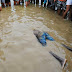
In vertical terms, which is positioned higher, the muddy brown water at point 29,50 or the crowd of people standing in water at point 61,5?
the crowd of people standing in water at point 61,5

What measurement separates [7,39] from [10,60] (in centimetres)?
116

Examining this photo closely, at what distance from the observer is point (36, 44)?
3527 mm

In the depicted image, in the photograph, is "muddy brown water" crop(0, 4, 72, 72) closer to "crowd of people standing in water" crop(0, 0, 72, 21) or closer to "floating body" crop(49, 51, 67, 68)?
"floating body" crop(49, 51, 67, 68)

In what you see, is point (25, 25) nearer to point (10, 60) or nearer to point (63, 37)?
point (63, 37)

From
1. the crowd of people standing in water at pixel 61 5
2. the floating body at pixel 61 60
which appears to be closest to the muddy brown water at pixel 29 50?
the floating body at pixel 61 60

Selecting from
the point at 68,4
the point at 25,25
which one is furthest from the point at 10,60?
the point at 68,4

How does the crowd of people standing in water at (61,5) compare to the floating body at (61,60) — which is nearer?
the floating body at (61,60)

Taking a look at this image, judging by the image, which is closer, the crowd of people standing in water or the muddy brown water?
the muddy brown water

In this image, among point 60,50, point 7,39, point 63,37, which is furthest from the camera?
point 63,37

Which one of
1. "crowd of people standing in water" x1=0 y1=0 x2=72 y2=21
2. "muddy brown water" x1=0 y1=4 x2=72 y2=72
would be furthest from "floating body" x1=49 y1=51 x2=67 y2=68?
"crowd of people standing in water" x1=0 y1=0 x2=72 y2=21

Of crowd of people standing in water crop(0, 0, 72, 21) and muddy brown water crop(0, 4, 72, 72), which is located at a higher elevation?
crowd of people standing in water crop(0, 0, 72, 21)

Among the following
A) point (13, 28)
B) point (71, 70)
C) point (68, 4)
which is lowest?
point (71, 70)

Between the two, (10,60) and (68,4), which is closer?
(10,60)

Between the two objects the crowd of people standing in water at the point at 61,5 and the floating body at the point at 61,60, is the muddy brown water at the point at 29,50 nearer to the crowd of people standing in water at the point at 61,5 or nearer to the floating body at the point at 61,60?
the floating body at the point at 61,60
